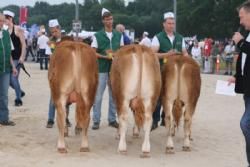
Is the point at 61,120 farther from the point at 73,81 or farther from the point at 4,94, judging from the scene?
the point at 4,94

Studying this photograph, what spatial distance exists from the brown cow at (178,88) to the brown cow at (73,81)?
1.17 meters

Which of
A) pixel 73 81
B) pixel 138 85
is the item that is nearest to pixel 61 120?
pixel 73 81

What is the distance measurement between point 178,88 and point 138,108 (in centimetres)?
82

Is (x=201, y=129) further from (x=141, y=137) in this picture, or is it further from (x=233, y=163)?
(x=233, y=163)

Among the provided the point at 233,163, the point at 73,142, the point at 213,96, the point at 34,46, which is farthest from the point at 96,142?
the point at 34,46

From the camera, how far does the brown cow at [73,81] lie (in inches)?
316

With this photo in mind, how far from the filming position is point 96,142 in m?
9.09

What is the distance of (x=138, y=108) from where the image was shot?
7953 millimetres

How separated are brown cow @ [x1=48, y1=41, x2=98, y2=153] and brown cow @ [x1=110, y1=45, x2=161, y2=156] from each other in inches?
17.1

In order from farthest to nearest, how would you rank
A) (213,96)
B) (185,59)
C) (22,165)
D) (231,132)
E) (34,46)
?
1. (34,46)
2. (213,96)
3. (231,132)
4. (185,59)
5. (22,165)

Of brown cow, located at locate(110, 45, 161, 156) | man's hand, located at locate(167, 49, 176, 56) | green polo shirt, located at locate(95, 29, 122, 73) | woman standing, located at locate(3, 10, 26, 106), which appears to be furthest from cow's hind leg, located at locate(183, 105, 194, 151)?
woman standing, located at locate(3, 10, 26, 106)

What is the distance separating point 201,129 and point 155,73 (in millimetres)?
3090

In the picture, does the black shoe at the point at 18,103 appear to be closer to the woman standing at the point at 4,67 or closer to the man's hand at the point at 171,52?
the woman standing at the point at 4,67

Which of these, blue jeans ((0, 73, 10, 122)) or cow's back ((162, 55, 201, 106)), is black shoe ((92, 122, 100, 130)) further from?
cow's back ((162, 55, 201, 106))
